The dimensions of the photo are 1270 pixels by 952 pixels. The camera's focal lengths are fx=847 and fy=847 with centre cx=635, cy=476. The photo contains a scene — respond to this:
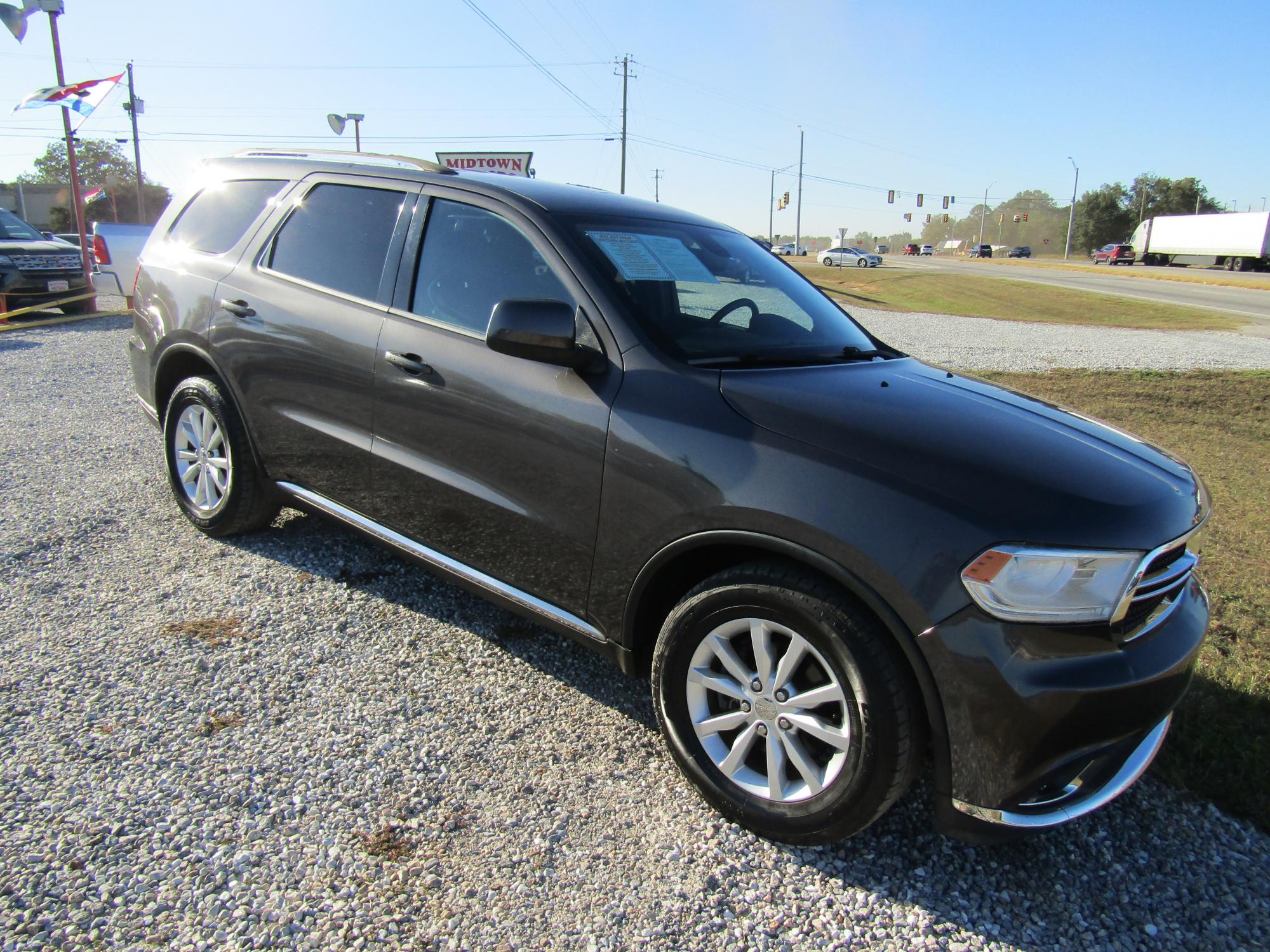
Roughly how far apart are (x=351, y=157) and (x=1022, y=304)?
77.1 feet

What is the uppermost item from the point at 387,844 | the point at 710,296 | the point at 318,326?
the point at 710,296

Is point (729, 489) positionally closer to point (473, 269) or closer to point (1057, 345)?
point (473, 269)

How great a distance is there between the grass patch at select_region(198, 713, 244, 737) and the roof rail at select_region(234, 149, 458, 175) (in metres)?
2.19

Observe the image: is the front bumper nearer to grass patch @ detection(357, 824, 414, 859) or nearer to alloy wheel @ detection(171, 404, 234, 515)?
grass patch @ detection(357, 824, 414, 859)

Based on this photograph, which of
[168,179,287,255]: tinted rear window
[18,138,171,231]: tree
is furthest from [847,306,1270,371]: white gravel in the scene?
[18,138,171,231]: tree

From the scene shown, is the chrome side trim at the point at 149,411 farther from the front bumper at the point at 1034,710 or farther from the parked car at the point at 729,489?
the front bumper at the point at 1034,710

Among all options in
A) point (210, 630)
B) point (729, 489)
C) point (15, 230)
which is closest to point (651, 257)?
point (729, 489)

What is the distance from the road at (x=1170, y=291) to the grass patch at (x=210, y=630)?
19.2 meters

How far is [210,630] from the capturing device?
347cm

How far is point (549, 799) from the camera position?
2580mm

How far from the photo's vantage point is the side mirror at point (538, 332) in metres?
2.61

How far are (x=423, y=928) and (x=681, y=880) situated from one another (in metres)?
0.68

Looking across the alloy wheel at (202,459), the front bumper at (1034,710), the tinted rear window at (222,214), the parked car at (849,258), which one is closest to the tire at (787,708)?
the front bumper at (1034,710)

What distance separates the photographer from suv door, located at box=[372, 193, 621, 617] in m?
2.73
